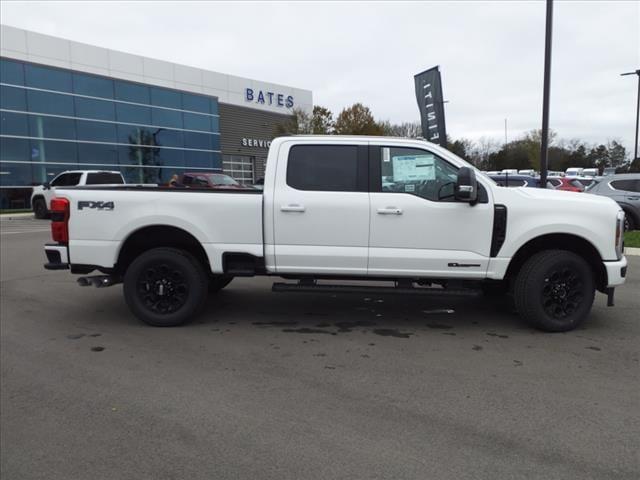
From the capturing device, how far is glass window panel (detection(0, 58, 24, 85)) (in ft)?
83.3

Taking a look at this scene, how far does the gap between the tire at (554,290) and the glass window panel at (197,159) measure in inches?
1276

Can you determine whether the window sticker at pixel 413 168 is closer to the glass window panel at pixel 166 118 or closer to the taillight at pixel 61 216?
the taillight at pixel 61 216

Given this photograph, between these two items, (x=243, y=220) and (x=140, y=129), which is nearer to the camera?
(x=243, y=220)

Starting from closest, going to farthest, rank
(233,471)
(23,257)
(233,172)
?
(233,471), (23,257), (233,172)

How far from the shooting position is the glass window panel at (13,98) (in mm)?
25378

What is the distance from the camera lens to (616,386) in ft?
13.2

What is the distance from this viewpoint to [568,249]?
5520mm

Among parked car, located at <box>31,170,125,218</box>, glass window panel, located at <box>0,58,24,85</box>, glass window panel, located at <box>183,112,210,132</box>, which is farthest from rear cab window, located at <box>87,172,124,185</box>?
glass window panel, located at <box>183,112,210,132</box>

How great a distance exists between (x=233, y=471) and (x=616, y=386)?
3.00 m

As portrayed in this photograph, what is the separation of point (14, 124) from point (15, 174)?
2.46 meters

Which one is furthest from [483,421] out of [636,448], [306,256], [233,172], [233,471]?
[233,172]

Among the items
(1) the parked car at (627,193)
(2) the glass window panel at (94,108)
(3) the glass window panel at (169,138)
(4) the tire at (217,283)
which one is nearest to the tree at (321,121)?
(3) the glass window panel at (169,138)

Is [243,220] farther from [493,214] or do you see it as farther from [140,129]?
[140,129]

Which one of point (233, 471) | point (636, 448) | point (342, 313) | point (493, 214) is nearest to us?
point (233, 471)
